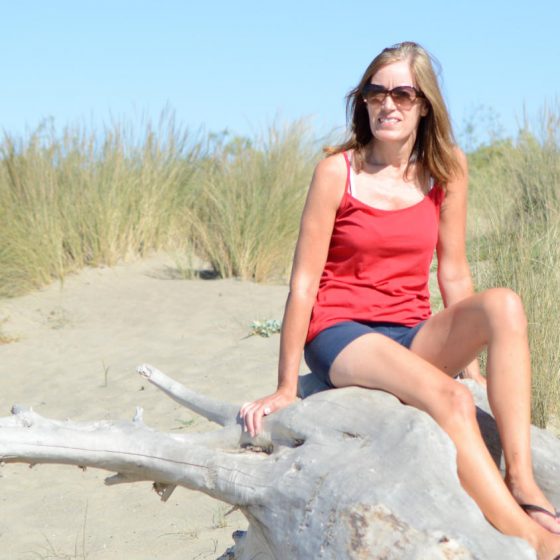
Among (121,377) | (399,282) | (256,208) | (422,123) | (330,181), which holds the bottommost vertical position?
(121,377)

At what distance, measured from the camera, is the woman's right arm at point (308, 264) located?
2.99 metres


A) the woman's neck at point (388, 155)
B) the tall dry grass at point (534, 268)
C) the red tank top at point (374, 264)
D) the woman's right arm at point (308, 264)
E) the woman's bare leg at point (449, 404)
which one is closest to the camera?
the woman's bare leg at point (449, 404)

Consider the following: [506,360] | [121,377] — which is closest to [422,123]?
[506,360]

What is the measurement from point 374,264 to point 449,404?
0.71 m

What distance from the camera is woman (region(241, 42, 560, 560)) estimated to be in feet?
8.86

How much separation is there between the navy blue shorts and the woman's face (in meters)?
0.63

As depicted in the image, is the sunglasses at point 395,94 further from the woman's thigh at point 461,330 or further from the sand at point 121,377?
the sand at point 121,377

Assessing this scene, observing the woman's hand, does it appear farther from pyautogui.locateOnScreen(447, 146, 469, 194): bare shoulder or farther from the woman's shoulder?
pyautogui.locateOnScreen(447, 146, 469, 194): bare shoulder

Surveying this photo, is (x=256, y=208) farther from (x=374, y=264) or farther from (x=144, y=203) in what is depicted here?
(x=374, y=264)

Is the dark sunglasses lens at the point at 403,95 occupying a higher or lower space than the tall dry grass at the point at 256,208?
higher

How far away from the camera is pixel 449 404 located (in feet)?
8.57

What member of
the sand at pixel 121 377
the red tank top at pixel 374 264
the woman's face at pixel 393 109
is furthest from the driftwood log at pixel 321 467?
the sand at pixel 121 377

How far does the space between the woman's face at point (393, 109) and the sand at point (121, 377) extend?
1836mm

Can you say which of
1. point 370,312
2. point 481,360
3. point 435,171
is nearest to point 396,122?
point 435,171
